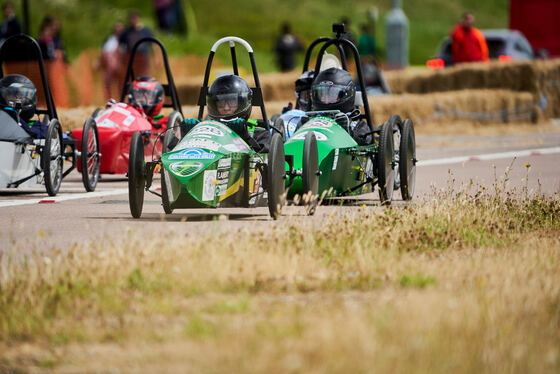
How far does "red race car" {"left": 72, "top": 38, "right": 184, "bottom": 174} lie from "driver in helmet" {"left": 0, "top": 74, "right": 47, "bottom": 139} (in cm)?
67

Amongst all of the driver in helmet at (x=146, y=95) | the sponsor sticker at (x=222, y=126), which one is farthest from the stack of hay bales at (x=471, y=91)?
the sponsor sticker at (x=222, y=126)

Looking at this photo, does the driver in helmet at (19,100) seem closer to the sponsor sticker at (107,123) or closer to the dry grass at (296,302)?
the sponsor sticker at (107,123)

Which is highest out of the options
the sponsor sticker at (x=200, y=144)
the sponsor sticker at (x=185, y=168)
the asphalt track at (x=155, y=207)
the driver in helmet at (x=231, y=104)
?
the driver in helmet at (x=231, y=104)

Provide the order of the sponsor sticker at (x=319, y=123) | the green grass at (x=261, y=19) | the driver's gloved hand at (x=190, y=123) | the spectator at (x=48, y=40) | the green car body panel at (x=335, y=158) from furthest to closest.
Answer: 1. the green grass at (x=261, y=19)
2. the spectator at (x=48, y=40)
3. the sponsor sticker at (x=319, y=123)
4. the green car body panel at (x=335, y=158)
5. the driver's gloved hand at (x=190, y=123)

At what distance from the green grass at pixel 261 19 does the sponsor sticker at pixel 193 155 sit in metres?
25.9

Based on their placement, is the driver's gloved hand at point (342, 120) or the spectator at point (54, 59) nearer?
the driver's gloved hand at point (342, 120)

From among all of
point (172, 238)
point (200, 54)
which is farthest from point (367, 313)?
point (200, 54)

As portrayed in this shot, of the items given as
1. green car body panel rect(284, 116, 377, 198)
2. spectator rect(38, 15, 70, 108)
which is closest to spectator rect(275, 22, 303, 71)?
spectator rect(38, 15, 70, 108)

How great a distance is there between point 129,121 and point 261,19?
39.7 m

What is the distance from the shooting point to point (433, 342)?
5.27 meters

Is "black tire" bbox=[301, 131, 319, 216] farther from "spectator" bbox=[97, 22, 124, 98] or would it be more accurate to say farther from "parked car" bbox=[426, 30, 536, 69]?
"parked car" bbox=[426, 30, 536, 69]

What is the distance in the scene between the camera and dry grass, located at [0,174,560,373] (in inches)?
203

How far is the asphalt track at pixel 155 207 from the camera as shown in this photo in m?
9.17

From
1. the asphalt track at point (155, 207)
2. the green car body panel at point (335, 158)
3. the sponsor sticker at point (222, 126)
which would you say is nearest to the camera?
the asphalt track at point (155, 207)
